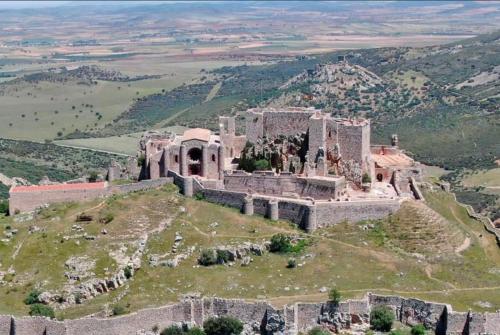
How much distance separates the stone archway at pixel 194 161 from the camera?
210ft

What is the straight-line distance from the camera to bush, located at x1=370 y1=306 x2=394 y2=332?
1857 inches

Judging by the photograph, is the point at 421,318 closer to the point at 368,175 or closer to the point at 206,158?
the point at 368,175

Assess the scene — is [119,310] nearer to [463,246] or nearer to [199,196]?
[199,196]

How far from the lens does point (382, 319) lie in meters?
47.1

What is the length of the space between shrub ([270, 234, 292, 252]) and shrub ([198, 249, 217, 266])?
3.61m

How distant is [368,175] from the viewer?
203 ft

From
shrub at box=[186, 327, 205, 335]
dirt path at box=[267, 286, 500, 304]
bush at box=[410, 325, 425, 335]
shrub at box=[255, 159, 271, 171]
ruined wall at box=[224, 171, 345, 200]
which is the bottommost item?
shrub at box=[186, 327, 205, 335]

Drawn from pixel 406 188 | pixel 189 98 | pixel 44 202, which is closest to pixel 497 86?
pixel 189 98

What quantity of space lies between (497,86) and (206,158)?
10290cm

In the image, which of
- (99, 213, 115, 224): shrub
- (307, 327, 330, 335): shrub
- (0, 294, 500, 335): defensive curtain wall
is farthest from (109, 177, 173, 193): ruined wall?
(307, 327, 330, 335): shrub

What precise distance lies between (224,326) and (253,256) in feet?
25.4

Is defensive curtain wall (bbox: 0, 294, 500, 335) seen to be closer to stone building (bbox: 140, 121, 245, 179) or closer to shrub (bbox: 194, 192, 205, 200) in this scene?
shrub (bbox: 194, 192, 205, 200)

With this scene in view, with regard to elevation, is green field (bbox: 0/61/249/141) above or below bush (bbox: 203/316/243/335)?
below

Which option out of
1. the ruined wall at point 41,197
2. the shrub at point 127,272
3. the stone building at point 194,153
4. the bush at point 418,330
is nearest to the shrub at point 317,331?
the bush at point 418,330
